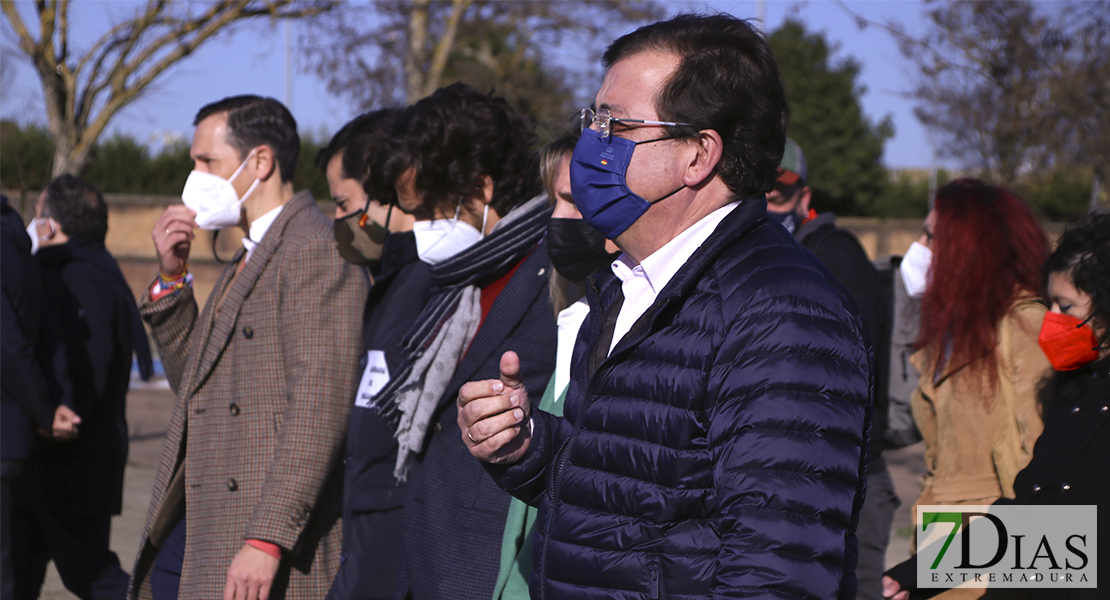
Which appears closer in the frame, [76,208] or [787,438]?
[787,438]

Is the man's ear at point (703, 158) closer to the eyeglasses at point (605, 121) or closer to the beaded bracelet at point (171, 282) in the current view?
the eyeglasses at point (605, 121)

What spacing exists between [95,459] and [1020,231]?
4.41 m

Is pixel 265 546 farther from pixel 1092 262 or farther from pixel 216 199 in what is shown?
pixel 1092 262

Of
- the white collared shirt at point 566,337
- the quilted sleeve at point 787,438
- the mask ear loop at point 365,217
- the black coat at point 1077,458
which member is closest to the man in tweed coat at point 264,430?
the mask ear loop at point 365,217

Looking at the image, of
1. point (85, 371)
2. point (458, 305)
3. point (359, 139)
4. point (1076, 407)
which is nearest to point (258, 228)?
point (359, 139)

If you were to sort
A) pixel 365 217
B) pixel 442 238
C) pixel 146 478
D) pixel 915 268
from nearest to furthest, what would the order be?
pixel 442 238 → pixel 365 217 → pixel 915 268 → pixel 146 478

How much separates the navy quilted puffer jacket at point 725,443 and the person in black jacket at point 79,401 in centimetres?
372

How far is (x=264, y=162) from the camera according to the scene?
3883mm

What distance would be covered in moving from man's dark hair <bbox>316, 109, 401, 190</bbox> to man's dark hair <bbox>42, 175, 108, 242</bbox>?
1.86 meters

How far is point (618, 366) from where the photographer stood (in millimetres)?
1847

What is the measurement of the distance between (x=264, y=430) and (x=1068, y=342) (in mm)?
2557

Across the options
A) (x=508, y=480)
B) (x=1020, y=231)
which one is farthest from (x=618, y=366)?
(x=1020, y=231)

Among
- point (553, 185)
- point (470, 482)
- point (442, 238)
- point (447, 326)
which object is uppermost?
point (553, 185)

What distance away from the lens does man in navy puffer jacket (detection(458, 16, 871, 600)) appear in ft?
5.18
